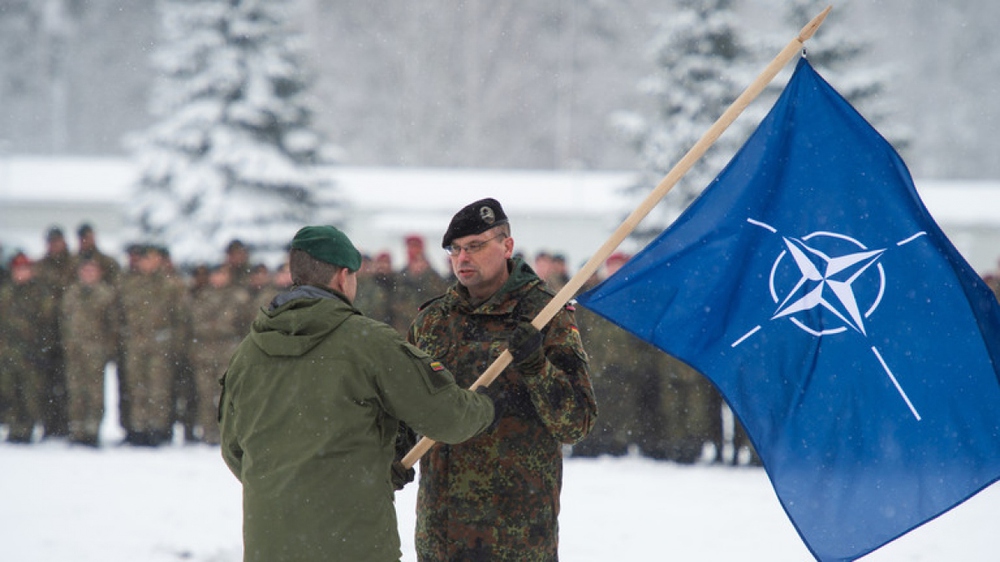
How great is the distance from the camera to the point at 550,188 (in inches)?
1255

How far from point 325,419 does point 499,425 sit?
Result: 734 mm

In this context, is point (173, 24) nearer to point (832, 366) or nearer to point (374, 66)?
point (374, 66)

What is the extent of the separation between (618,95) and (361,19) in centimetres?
987

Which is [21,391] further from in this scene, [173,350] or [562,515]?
[562,515]

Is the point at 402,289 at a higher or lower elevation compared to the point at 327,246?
lower

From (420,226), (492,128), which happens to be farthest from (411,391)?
(492,128)

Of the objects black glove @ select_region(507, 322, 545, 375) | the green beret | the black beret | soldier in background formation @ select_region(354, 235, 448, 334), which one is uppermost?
the black beret

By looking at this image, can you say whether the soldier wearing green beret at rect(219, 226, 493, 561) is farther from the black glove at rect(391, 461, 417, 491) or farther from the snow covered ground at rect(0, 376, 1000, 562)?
the snow covered ground at rect(0, 376, 1000, 562)

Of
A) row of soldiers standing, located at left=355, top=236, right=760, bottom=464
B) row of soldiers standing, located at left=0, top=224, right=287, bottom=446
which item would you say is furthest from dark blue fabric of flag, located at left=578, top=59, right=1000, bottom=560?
row of soldiers standing, located at left=0, top=224, right=287, bottom=446

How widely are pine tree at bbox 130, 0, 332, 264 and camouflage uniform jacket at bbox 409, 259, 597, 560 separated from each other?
1830 cm

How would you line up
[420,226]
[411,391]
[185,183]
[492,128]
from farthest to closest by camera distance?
[492,128] < [420,226] < [185,183] < [411,391]

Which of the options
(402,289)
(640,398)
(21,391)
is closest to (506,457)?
(640,398)

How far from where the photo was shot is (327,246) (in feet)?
11.5

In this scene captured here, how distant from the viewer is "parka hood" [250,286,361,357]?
10.9 feet
